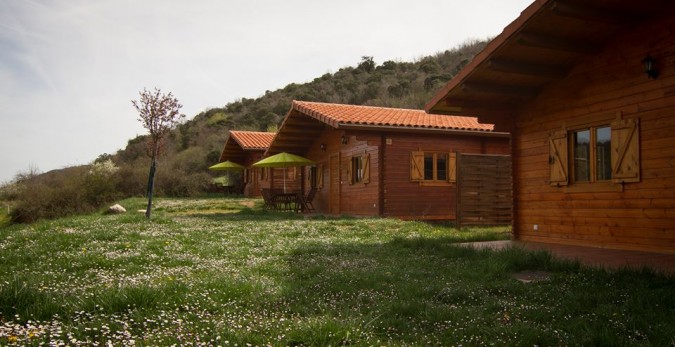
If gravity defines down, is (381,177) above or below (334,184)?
above

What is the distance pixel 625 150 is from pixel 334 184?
44.1 ft

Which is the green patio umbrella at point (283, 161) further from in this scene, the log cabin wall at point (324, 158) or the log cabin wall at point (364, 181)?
the log cabin wall at point (364, 181)

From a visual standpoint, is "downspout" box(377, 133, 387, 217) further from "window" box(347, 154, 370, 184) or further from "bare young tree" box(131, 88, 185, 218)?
"bare young tree" box(131, 88, 185, 218)

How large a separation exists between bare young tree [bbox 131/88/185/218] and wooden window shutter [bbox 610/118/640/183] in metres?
12.1

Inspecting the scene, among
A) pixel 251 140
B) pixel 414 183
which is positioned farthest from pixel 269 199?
pixel 251 140

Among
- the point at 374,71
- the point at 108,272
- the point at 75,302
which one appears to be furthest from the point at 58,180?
the point at 374,71

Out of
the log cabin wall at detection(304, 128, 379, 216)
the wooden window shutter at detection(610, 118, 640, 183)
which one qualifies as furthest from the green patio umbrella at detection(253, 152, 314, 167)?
the wooden window shutter at detection(610, 118, 640, 183)

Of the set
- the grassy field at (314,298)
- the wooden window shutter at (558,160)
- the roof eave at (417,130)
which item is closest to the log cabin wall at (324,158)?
the roof eave at (417,130)

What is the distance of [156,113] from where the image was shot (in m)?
15.9

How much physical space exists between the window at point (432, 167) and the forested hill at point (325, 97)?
2436 cm

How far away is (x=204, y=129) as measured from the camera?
58.8 meters

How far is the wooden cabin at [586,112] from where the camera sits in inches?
302

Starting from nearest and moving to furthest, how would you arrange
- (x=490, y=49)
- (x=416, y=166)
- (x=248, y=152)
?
(x=490, y=49)
(x=416, y=166)
(x=248, y=152)

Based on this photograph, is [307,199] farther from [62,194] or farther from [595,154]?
[595,154]
